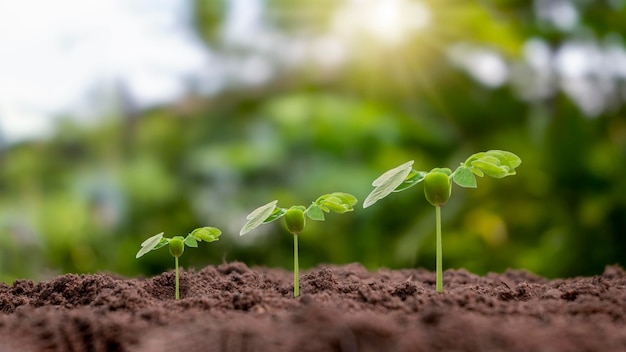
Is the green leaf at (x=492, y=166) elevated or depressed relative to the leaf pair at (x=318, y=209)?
elevated

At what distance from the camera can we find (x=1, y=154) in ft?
10.8

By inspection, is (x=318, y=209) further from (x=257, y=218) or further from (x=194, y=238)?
(x=194, y=238)

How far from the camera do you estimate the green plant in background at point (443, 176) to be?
735mm

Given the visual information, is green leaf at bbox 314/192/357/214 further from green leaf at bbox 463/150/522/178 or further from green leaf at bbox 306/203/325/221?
green leaf at bbox 463/150/522/178

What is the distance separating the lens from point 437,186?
0.76 meters

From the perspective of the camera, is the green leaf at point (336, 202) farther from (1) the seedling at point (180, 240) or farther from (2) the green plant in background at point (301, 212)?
(1) the seedling at point (180, 240)

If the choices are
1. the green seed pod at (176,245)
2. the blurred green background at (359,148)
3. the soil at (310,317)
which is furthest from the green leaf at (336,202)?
the blurred green background at (359,148)

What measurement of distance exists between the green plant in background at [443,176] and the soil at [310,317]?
0.12 metres

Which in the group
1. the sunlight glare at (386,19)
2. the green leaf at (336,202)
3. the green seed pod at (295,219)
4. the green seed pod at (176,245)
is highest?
the sunlight glare at (386,19)

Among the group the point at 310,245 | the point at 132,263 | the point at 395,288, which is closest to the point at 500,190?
the point at 310,245

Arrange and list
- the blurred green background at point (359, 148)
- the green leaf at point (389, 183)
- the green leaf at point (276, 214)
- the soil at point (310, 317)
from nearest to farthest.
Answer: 1. the soil at point (310, 317)
2. the green leaf at point (389, 183)
3. the green leaf at point (276, 214)
4. the blurred green background at point (359, 148)

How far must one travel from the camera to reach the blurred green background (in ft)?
10.2

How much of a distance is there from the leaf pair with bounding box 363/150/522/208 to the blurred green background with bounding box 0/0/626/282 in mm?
2038

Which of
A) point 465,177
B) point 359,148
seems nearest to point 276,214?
point 465,177
